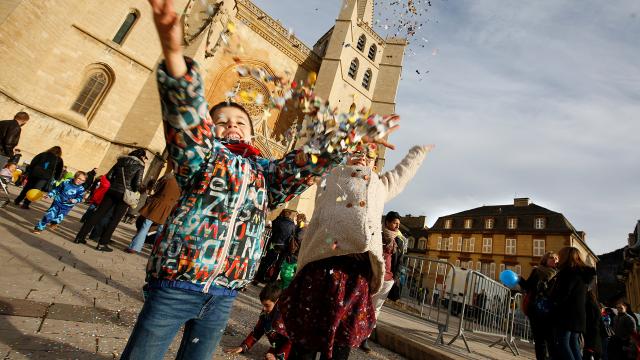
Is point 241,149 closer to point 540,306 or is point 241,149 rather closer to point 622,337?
point 540,306

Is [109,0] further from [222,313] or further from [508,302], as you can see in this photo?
[508,302]

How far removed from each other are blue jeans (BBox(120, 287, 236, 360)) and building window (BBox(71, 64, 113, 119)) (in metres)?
16.5

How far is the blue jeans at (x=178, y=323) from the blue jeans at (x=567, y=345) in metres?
4.18

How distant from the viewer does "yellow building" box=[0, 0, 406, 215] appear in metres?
11.8

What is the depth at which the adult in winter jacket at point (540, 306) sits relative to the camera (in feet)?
12.8

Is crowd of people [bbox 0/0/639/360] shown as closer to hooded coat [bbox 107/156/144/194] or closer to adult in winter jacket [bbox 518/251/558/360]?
adult in winter jacket [bbox 518/251/558/360]

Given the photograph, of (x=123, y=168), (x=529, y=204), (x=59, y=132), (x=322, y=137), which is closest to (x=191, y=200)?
(x=322, y=137)

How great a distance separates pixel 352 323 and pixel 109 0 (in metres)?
18.3

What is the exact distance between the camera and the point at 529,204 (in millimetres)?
33250

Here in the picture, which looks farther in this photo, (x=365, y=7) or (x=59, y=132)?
(x=365, y=7)

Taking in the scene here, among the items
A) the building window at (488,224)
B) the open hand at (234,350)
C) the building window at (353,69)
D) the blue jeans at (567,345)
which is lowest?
the open hand at (234,350)

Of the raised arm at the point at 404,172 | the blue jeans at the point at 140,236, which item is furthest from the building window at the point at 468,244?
the raised arm at the point at 404,172

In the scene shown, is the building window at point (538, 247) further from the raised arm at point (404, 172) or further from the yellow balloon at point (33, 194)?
the yellow balloon at point (33, 194)

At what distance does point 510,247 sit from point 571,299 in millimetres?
32407
